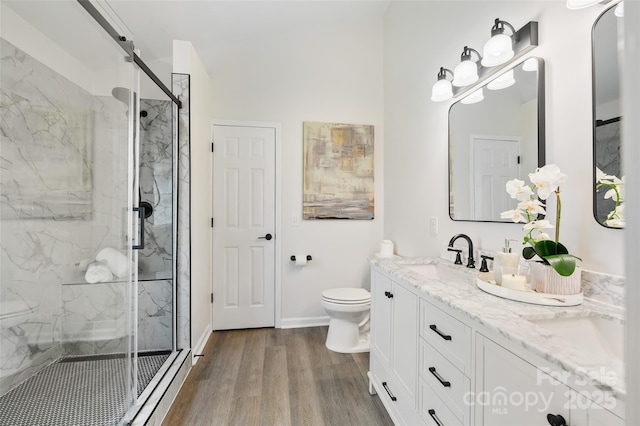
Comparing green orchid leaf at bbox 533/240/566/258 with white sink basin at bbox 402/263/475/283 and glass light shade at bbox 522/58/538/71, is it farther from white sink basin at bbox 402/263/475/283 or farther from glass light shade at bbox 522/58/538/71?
glass light shade at bbox 522/58/538/71

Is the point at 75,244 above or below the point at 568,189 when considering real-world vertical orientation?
below

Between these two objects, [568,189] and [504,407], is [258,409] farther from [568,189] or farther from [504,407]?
[568,189]

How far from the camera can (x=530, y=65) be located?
131cm

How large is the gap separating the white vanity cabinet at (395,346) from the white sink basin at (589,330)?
496 mm

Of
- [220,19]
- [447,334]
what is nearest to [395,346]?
[447,334]

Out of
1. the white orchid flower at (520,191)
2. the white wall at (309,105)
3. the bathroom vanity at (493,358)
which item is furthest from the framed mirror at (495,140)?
the white wall at (309,105)

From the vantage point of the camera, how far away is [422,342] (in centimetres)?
125

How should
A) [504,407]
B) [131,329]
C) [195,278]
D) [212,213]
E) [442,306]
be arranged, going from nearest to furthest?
[504,407], [442,306], [131,329], [195,278], [212,213]

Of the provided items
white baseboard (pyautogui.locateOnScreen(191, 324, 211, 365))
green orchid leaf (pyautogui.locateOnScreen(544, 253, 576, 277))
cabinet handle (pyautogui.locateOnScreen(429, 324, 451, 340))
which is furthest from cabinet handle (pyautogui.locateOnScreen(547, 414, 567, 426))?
white baseboard (pyautogui.locateOnScreen(191, 324, 211, 365))

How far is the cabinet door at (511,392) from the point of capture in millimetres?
668

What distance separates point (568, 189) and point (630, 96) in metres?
1.05

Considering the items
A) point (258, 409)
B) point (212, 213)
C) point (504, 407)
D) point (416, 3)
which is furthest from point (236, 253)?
point (416, 3)

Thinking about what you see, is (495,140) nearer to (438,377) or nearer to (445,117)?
(445,117)

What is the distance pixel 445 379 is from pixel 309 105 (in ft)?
8.46
